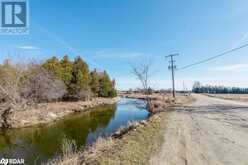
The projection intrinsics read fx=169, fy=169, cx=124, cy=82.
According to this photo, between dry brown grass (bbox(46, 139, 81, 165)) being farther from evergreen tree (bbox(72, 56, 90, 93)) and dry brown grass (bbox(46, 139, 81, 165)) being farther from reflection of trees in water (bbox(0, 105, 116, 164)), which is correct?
evergreen tree (bbox(72, 56, 90, 93))

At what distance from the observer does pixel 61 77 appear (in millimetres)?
31203

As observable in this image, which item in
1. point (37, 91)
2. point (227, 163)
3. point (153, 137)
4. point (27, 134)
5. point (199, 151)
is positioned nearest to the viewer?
point (227, 163)

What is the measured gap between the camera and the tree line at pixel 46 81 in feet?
55.3

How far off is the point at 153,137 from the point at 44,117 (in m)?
15.8

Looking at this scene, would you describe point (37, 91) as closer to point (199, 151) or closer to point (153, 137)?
point (153, 137)

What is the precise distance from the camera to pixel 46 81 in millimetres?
24938

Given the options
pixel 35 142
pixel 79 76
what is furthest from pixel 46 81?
pixel 35 142

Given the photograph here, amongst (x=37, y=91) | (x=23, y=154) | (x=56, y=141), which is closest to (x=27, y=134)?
(x=56, y=141)

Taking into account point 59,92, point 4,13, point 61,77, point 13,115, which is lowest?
point 13,115

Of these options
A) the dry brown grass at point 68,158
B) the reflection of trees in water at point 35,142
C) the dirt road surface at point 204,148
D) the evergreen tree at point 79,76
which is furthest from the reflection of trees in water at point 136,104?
the dry brown grass at point 68,158

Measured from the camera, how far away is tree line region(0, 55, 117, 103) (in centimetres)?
1684

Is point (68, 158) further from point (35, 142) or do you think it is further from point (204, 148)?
point (35, 142)

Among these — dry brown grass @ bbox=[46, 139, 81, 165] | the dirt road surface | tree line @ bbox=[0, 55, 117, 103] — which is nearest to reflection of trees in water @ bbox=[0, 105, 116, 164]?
dry brown grass @ bbox=[46, 139, 81, 165]

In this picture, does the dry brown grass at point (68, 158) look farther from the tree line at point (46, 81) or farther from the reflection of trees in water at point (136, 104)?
the reflection of trees in water at point (136, 104)
